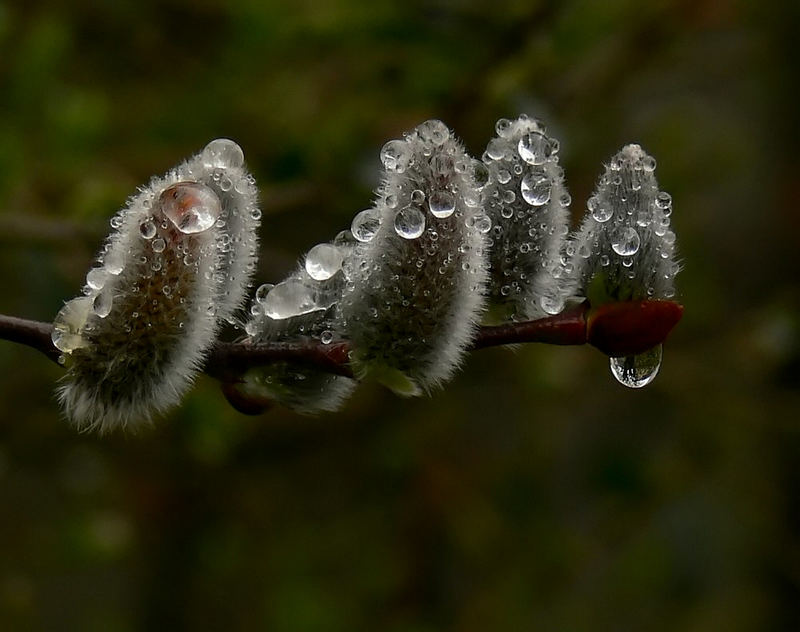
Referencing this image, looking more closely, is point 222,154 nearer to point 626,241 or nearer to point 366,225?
point 366,225

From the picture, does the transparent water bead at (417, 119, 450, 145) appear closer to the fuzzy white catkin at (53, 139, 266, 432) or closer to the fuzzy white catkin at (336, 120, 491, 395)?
the fuzzy white catkin at (336, 120, 491, 395)

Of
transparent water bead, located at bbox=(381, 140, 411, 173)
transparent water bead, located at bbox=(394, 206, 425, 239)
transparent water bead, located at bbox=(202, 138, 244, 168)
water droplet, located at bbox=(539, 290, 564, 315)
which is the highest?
transparent water bead, located at bbox=(202, 138, 244, 168)

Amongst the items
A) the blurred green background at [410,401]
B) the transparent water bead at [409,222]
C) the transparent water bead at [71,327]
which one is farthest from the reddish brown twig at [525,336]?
the blurred green background at [410,401]

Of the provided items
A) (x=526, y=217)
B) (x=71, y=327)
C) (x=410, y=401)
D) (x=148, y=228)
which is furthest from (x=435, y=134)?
(x=410, y=401)

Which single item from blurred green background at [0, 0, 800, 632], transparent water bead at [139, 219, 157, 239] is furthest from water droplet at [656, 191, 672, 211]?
blurred green background at [0, 0, 800, 632]

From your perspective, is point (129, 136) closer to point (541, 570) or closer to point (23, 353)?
point (23, 353)

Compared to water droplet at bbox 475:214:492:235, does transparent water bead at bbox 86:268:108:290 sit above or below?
below

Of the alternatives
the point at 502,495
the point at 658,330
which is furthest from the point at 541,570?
the point at 658,330
